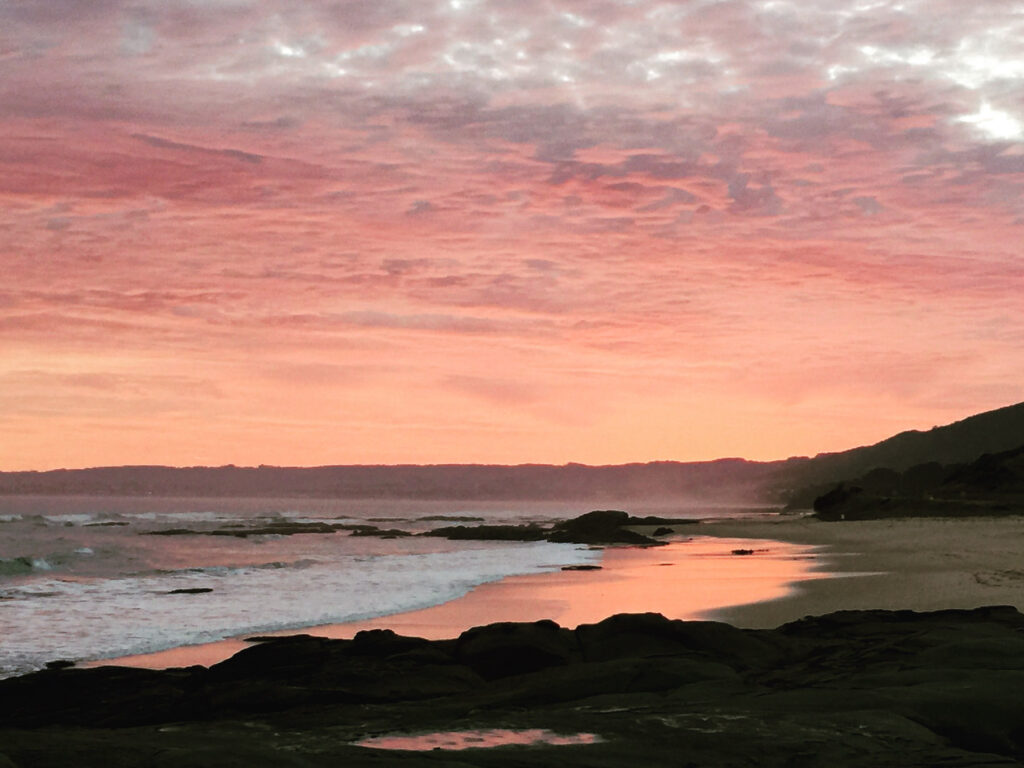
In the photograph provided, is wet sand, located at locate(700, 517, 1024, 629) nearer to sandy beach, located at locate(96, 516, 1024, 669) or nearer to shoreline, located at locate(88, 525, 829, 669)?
sandy beach, located at locate(96, 516, 1024, 669)

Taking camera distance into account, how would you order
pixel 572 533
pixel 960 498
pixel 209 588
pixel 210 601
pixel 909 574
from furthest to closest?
pixel 960 498, pixel 572 533, pixel 209 588, pixel 909 574, pixel 210 601

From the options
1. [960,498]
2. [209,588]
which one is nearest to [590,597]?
[209,588]

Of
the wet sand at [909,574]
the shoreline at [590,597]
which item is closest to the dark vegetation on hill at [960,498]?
the wet sand at [909,574]

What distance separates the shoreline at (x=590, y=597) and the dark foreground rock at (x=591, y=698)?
12.8 ft

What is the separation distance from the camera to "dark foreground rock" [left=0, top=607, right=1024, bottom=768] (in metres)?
6.70

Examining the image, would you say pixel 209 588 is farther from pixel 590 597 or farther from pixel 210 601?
pixel 590 597

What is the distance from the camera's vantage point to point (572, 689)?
9.48 m

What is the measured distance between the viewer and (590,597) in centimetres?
2295

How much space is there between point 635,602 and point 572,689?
1196 cm

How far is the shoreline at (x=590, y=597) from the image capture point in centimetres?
1650

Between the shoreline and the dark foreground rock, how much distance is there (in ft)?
12.8

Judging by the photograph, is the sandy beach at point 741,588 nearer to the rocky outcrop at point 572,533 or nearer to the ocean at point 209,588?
the ocean at point 209,588

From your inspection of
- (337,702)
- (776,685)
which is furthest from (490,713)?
(776,685)

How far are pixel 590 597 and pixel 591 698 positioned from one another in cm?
1400
